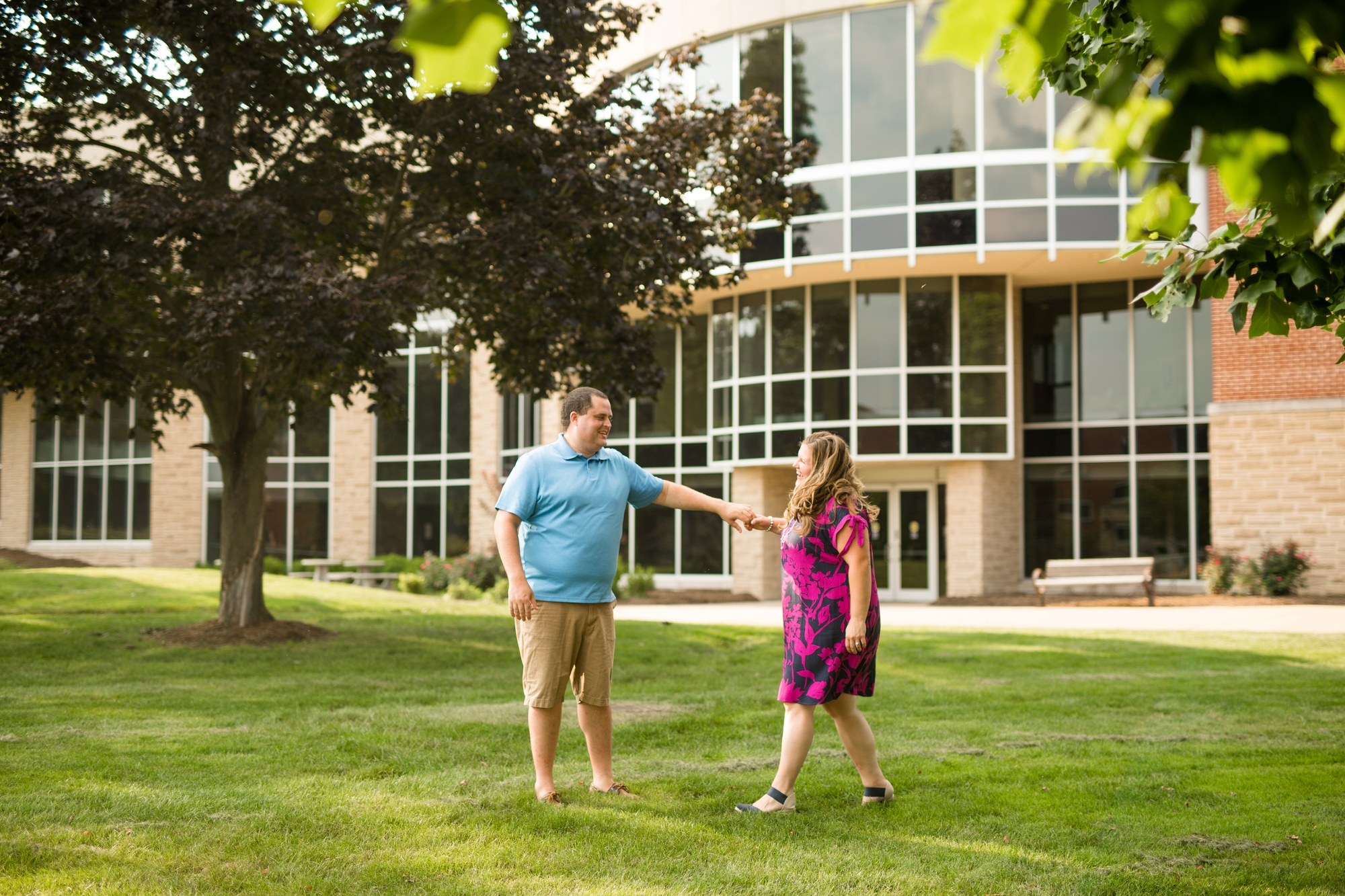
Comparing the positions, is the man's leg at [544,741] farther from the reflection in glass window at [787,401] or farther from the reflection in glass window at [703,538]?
the reflection in glass window at [703,538]

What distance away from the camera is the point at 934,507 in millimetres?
21734

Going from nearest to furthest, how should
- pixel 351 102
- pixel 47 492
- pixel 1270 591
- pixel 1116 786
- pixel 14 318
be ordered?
pixel 1116 786
pixel 14 318
pixel 351 102
pixel 1270 591
pixel 47 492

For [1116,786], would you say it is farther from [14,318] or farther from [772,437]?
[772,437]

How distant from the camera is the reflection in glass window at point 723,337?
22844mm

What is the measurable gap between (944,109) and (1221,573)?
30.3ft

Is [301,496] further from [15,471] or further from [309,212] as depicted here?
[309,212]

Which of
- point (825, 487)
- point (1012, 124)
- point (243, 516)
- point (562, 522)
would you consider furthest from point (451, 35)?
point (1012, 124)

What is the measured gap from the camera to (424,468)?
2830 cm

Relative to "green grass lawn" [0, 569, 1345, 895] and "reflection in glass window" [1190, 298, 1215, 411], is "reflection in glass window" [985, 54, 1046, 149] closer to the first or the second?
"reflection in glass window" [1190, 298, 1215, 411]

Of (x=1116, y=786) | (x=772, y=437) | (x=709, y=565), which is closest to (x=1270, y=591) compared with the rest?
(x=772, y=437)

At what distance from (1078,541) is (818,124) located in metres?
9.16

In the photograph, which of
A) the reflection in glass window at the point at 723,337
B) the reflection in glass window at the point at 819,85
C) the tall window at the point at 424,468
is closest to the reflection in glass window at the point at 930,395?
the reflection in glass window at the point at 723,337

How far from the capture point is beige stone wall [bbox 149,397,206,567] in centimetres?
2970

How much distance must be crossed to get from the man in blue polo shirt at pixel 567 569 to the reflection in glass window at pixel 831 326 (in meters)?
16.4
